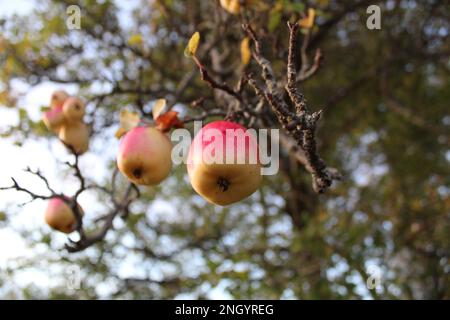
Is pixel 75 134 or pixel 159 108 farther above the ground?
pixel 75 134

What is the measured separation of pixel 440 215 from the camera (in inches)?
165

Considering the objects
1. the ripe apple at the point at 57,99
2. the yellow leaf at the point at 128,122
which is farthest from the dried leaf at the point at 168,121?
the ripe apple at the point at 57,99

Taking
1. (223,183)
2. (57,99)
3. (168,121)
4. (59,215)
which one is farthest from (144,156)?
(57,99)

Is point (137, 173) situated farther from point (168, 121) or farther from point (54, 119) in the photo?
point (54, 119)

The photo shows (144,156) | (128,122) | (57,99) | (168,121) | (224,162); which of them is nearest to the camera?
(224,162)

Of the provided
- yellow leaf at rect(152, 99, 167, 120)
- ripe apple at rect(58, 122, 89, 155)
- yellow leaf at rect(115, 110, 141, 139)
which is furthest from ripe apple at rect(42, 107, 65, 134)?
yellow leaf at rect(152, 99, 167, 120)

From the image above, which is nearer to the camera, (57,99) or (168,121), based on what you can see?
(168,121)

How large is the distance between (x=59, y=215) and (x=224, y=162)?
3.26 ft

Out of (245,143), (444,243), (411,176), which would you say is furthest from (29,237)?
(411,176)

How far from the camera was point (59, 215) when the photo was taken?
2.04 metres

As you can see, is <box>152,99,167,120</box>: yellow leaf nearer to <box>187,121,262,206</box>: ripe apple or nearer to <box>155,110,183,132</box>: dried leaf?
<box>155,110,183,132</box>: dried leaf

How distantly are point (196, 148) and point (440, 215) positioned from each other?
3.42 meters

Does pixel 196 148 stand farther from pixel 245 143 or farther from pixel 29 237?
pixel 29 237

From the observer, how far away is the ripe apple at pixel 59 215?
2041 mm
